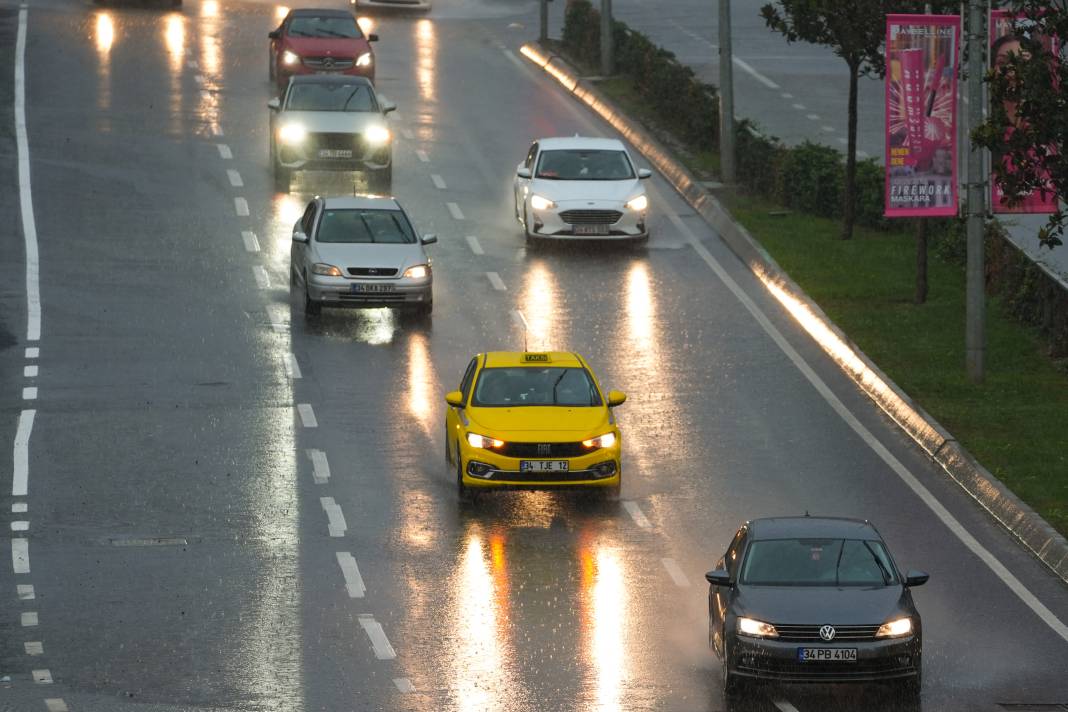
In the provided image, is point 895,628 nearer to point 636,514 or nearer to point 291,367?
point 636,514

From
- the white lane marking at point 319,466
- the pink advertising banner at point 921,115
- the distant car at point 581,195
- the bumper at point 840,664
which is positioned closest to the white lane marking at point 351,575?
the white lane marking at point 319,466

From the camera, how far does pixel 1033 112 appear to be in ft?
79.3

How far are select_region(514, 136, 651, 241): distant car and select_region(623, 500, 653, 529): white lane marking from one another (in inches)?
530

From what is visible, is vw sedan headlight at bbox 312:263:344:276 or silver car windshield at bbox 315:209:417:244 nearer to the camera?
vw sedan headlight at bbox 312:263:344:276

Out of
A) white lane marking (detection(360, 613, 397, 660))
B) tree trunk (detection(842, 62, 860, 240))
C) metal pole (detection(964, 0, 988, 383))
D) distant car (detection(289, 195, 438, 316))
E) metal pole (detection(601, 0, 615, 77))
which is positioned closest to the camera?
white lane marking (detection(360, 613, 397, 660))

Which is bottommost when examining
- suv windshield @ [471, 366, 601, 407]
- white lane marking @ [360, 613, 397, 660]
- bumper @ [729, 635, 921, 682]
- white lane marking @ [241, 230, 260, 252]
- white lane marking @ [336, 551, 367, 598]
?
white lane marking @ [336, 551, 367, 598]

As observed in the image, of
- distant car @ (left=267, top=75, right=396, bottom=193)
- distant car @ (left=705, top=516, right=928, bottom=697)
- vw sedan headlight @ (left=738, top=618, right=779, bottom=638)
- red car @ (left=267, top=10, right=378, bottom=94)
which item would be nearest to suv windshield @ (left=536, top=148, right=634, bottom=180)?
distant car @ (left=267, top=75, right=396, bottom=193)

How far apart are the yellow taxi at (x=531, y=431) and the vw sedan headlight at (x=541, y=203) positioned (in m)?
12.3

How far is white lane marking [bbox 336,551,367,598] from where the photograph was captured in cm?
2136

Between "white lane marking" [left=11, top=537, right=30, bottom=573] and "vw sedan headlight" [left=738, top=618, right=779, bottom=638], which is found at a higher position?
"vw sedan headlight" [left=738, top=618, right=779, bottom=638]

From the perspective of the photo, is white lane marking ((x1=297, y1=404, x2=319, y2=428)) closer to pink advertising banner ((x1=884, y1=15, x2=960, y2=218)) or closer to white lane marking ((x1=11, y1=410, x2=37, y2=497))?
white lane marking ((x1=11, y1=410, x2=37, y2=497))

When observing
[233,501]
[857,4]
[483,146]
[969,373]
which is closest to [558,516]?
[233,501]

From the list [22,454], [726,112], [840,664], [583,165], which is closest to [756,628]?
[840,664]

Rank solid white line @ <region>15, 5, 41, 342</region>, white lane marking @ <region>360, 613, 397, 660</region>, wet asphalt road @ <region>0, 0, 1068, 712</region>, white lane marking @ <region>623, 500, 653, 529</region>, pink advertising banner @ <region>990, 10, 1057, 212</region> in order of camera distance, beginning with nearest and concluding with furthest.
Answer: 1. wet asphalt road @ <region>0, 0, 1068, 712</region>
2. white lane marking @ <region>360, 613, 397, 660</region>
3. white lane marking @ <region>623, 500, 653, 529</region>
4. pink advertising banner @ <region>990, 10, 1057, 212</region>
5. solid white line @ <region>15, 5, 41, 342</region>
